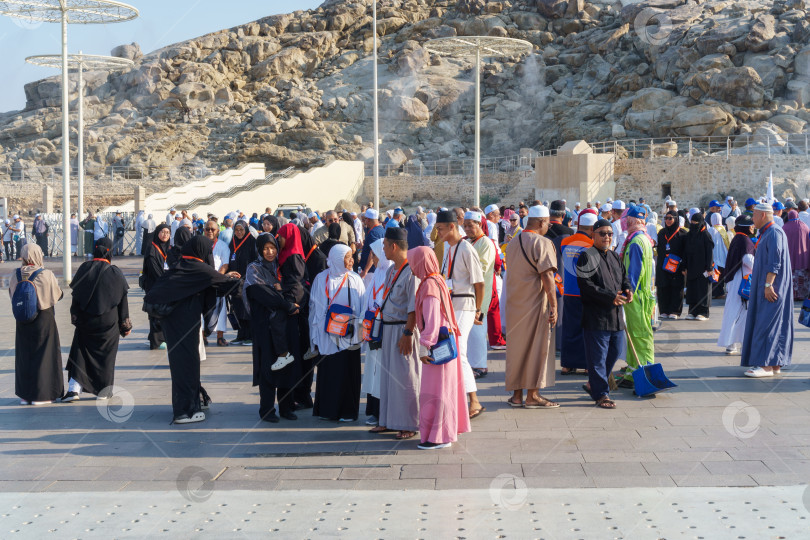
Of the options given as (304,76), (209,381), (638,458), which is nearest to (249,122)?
(304,76)

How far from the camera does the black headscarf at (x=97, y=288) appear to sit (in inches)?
304

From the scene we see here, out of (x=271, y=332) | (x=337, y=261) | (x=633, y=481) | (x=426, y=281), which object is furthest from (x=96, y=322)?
(x=633, y=481)

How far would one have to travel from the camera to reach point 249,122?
182ft

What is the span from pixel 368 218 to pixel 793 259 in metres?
6.65

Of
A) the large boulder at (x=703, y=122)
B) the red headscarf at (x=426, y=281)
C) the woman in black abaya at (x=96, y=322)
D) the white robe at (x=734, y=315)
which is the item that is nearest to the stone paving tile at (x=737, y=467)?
the red headscarf at (x=426, y=281)

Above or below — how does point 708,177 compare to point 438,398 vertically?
above

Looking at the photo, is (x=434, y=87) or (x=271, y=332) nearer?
(x=271, y=332)

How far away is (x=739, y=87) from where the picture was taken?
4169 centimetres

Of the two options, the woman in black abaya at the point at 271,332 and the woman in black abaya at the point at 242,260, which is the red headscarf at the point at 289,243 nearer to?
the woman in black abaya at the point at 271,332

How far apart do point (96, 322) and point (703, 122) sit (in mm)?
37839

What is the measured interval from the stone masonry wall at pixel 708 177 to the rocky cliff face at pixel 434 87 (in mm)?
4498

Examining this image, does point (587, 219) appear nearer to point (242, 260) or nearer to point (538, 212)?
point (538, 212)

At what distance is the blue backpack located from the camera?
25.4 ft

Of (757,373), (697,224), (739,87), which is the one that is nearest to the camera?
(757,373)
